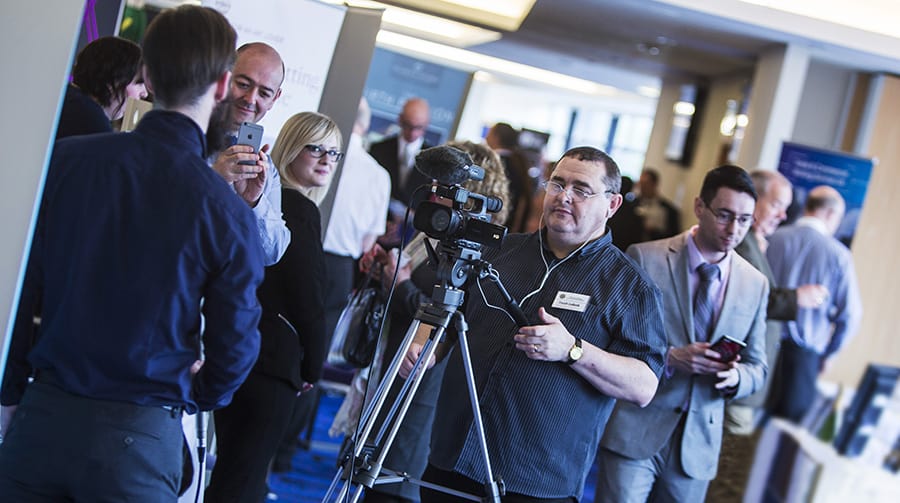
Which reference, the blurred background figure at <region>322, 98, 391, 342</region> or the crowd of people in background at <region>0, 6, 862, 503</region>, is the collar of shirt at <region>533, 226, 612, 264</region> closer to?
the crowd of people in background at <region>0, 6, 862, 503</region>

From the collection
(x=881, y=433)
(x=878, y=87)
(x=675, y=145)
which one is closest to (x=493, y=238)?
(x=881, y=433)

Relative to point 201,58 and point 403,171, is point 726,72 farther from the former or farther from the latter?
point 201,58

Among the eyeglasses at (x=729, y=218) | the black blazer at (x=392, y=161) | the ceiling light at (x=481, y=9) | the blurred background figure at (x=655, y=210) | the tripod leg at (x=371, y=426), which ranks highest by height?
the ceiling light at (x=481, y=9)

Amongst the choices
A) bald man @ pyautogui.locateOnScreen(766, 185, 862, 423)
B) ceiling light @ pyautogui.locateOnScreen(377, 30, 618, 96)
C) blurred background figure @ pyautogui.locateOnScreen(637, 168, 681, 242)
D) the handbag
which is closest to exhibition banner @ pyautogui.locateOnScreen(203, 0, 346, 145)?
the handbag

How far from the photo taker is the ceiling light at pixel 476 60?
540 inches

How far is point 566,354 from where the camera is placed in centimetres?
258

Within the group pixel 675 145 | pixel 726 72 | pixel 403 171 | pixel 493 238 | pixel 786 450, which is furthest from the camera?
pixel 675 145

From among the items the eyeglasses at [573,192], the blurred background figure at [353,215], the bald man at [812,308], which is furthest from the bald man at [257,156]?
the bald man at [812,308]

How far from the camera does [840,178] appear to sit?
7.42 m

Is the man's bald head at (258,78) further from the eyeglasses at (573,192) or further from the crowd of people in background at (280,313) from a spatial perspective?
the eyeglasses at (573,192)

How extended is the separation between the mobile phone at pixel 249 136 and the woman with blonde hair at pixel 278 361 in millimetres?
587

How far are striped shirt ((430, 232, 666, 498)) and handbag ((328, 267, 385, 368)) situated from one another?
0.92 meters

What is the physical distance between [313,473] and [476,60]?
1050 cm

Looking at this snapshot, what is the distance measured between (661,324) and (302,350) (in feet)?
3.68
